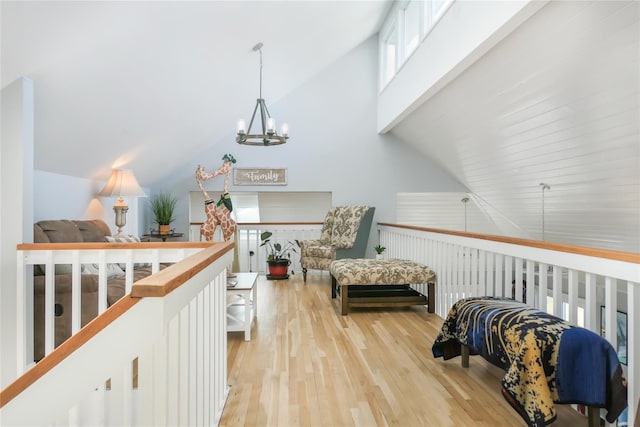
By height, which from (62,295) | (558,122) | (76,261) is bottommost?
(62,295)

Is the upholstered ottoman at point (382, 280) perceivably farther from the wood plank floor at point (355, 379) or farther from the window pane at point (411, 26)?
the window pane at point (411, 26)

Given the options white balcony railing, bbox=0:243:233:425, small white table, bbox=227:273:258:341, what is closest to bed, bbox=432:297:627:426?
white balcony railing, bbox=0:243:233:425

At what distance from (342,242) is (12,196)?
3.94 m

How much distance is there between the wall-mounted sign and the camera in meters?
6.63

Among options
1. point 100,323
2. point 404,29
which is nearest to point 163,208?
point 404,29

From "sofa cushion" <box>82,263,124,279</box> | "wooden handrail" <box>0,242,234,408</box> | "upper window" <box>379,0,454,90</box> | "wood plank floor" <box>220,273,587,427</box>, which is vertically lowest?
"wood plank floor" <box>220,273,587,427</box>

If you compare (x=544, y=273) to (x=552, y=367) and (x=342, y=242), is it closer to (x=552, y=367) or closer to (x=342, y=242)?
(x=552, y=367)

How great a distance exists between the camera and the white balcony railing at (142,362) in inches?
35.6

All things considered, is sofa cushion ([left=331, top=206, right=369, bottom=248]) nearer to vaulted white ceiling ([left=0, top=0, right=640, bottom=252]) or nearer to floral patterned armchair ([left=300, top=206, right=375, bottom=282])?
floral patterned armchair ([left=300, top=206, right=375, bottom=282])

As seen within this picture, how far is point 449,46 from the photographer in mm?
3875

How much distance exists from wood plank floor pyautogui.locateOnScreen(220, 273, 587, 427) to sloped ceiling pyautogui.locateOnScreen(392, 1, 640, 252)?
2.08 meters

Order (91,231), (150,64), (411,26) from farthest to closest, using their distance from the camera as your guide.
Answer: (411,26)
(91,231)
(150,64)

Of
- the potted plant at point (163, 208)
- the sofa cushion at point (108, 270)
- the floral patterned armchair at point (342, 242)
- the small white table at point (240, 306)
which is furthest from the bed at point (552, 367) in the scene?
the potted plant at point (163, 208)

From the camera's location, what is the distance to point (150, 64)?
328 centimetres
